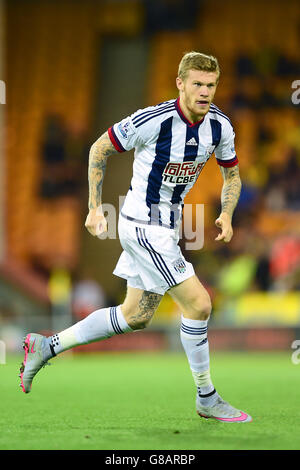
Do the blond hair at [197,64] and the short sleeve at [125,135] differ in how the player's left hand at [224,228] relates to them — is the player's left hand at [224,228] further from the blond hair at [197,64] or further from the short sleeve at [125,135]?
the blond hair at [197,64]

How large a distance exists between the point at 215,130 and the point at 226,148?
0.51 feet

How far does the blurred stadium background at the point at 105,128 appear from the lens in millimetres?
12656

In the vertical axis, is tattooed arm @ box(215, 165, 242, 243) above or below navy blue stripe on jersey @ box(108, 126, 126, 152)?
below

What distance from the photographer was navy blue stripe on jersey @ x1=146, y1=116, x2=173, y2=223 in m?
4.69

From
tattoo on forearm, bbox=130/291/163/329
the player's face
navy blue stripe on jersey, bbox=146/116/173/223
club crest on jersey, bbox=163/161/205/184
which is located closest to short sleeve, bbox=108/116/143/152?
navy blue stripe on jersey, bbox=146/116/173/223

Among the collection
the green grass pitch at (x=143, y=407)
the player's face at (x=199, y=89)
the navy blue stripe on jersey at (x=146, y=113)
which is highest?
the player's face at (x=199, y=89)

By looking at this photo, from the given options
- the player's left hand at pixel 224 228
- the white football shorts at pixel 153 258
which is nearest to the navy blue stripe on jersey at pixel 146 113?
the white football shorts at pixel 153 258

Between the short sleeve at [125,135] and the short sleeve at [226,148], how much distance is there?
1.56ft

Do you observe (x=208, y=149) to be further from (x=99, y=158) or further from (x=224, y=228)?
(x=99, y=158)

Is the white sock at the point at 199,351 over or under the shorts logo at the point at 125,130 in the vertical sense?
under

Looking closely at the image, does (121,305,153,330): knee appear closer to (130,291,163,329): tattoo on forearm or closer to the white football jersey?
(130,291,163,329): tattoo on forearm

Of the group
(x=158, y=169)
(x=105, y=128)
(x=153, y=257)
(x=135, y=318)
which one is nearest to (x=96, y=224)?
(x=153, y=257)

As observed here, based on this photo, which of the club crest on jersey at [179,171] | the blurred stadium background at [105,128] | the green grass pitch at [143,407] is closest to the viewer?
the green grass pitch at [143,407]

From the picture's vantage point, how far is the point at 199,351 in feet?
15.6
